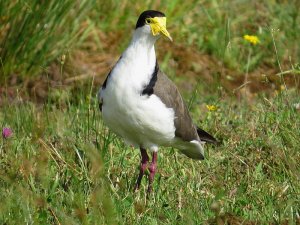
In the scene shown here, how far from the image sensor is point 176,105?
543 cm

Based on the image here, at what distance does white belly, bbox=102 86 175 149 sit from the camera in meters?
5.04

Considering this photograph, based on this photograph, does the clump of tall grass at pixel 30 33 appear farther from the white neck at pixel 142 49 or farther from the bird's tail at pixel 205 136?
the white neck at pixel 142 49

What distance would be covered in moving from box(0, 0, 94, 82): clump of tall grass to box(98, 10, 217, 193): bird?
7.11 ft

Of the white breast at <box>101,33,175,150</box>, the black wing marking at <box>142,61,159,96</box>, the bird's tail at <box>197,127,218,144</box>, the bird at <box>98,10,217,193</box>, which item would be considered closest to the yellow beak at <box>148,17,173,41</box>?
the bird at <box>98,10,217,193</box>

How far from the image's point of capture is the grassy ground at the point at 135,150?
4.67 metres

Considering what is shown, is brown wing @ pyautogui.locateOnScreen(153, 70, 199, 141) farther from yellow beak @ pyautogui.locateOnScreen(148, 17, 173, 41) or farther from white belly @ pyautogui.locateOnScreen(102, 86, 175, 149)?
yellow beak @ pyautogui.locateOnScreen(148, 17, 173, 41)

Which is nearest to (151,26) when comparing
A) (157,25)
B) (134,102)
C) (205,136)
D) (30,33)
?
(157,25)

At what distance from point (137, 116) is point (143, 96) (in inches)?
4.7

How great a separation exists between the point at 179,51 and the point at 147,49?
12.7 ft

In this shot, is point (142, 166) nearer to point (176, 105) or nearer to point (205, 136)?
point (176, 105)

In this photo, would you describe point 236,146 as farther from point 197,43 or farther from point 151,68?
point 197,43

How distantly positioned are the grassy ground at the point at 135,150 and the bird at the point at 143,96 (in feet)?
0.78

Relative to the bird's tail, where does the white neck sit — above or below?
above

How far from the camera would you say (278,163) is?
18.2ft
